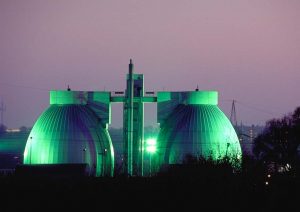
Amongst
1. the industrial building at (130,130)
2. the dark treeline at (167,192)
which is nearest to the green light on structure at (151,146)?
the industrial building at (130,130)

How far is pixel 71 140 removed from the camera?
83.6 meters

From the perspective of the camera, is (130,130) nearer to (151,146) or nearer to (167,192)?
(151,146)

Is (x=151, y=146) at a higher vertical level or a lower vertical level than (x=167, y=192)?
higher

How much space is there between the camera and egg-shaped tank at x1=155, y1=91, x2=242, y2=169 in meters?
84.6

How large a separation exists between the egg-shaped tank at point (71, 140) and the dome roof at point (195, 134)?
5796 mm

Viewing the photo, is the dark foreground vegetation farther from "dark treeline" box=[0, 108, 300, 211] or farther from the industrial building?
the industrial building

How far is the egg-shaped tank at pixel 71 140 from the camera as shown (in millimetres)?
82875

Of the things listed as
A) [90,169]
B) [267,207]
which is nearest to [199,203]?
[267,207]

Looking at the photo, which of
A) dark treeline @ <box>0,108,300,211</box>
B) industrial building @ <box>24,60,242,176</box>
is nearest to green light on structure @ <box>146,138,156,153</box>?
industrial building @ <box>24,60,242,176</box>

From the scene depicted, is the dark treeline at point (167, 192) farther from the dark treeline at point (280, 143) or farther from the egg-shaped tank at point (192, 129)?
the egg-shaped tank at point (192, 129)

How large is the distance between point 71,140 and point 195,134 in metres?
12.0

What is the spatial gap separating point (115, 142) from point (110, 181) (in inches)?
5328

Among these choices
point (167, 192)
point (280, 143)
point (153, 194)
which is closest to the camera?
point (153, 194)

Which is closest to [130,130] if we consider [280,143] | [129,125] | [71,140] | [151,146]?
[129,125]
